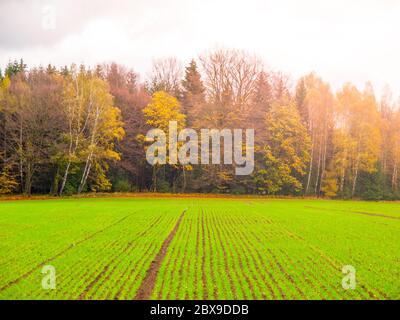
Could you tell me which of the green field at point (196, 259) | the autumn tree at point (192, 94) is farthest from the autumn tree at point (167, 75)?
the green field at point (196, 259)

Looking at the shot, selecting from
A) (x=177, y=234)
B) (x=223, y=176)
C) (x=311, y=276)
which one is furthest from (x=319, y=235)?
(x=223, y=176)

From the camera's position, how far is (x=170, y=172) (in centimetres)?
5741

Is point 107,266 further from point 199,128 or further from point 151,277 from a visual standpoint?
point 199,128

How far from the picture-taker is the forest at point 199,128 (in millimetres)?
45875

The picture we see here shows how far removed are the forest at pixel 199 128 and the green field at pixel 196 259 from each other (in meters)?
26.5

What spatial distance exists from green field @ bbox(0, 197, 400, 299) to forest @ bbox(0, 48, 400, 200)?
86.9 ft

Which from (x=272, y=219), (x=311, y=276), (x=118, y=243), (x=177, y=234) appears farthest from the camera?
(x=272, y=219)

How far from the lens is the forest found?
4588 cm

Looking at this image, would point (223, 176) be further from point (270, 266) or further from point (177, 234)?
point (270, 266)

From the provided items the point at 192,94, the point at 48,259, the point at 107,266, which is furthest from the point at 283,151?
the point at 107,266

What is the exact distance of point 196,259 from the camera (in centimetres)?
1223

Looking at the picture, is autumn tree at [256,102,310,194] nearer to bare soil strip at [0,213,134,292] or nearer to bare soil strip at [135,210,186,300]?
bare soil strip at [0,213,134,292]

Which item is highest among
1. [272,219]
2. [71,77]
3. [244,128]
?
[71,77]
